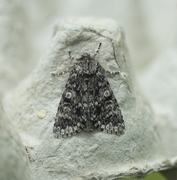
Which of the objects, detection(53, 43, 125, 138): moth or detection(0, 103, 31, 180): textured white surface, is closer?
detection(0, 103, 31, 180): textured white surface

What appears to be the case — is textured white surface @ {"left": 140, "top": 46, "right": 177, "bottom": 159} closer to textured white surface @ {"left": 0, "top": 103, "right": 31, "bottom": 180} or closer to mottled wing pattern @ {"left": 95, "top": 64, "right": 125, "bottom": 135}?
mottled wing pattern @ {"left": 95, "top": 64, "right": 125, "bottom": 135}

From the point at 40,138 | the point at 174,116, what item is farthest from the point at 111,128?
the point at 174,116

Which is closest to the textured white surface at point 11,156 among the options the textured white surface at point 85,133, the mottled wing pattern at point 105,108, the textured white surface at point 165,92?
the textured white surface at point 85,133

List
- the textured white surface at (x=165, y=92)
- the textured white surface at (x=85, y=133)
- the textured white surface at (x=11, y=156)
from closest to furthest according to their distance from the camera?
the textured white surface at (x=11, y=156)
the textured white surface at (x=85, y=133)
the textured white surface at (x=165, y=92)

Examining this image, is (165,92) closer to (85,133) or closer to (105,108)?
(105,108)

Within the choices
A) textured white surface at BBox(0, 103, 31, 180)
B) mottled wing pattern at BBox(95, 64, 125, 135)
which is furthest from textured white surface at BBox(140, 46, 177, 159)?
textured white surface at BBox(0, 103, 31, 180)

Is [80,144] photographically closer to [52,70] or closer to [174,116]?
[52,70]

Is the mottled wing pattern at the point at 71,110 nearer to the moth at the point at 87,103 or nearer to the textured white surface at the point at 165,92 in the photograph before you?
the moth at the point at 87,103

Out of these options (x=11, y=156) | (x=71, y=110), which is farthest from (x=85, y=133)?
(x=11, y=156)
